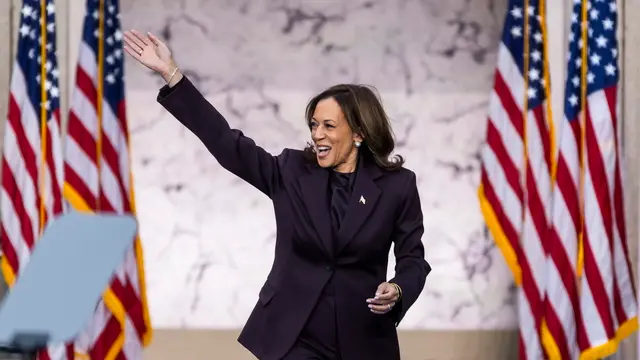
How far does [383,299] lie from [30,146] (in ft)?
8.95

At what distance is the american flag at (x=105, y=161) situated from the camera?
17.4 feet

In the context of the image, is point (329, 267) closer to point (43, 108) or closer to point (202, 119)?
point (202, 119)

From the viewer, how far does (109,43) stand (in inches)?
212

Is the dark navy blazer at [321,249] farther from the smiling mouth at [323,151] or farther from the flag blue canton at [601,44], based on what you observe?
the flag blue canton at [601,44]

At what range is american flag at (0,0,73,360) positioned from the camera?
17.3 feet

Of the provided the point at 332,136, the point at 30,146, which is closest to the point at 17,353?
the point at 332,136

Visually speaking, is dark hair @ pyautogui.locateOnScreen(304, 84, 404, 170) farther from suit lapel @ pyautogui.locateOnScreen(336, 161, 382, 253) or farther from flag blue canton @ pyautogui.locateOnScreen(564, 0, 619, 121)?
flag blue canton @ pyautogui.locateOnScreen(564, 0, 619, 121)

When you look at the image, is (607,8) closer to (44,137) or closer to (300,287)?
(300,287)

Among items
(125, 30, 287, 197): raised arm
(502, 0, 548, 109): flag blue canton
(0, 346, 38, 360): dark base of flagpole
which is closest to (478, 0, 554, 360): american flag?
(502, 0, 548, 109): flag blue canton

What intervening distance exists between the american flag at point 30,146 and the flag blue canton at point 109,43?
0.19m

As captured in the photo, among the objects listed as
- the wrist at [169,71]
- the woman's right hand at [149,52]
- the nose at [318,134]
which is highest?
the woman's right hand at [149,52]

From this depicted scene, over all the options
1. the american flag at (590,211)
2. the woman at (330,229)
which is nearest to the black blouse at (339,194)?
the woman at (330,229)

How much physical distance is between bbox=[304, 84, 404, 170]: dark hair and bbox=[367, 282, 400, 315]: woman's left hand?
20.1 inches

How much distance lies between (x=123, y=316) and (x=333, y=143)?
2360 millimetres
